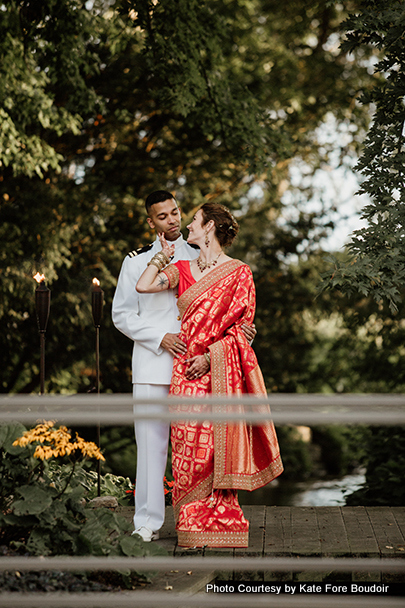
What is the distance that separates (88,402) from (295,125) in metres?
9.01

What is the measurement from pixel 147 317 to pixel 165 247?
42cm

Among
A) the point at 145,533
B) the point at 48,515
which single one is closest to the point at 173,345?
the point at 145,533

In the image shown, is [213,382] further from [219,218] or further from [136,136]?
[136,136]

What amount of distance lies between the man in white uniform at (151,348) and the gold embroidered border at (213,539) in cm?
29

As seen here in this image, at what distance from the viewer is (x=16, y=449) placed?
10.4 feet

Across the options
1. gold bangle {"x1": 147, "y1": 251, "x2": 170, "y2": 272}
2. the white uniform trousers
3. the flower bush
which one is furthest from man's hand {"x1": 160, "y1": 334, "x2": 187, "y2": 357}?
the flower bush

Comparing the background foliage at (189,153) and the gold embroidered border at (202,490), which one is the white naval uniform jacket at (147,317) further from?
the background foliage at (189,153)

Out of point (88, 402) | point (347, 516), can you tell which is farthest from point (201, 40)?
point (88, 402)

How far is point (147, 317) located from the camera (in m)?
3.99

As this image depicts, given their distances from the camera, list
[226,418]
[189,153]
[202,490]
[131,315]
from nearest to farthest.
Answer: [226,418] < [202,490] < [131,315] < [189,153]

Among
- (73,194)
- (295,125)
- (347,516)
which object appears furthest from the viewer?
(295,125)

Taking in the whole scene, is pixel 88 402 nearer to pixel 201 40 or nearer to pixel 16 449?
pixel 16 449

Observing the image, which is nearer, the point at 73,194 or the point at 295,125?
the point at 73,194

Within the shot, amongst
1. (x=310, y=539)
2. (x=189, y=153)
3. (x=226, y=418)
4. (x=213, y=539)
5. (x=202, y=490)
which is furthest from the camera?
(x=189, y=153)
